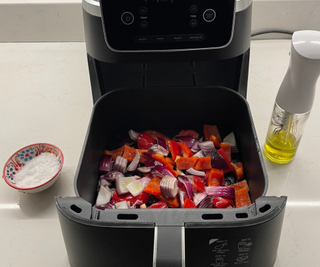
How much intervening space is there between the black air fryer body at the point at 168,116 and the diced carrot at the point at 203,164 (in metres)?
0.07

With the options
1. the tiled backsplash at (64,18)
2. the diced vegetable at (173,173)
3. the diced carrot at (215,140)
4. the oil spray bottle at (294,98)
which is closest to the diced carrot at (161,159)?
the diced vegetable at (173,173)

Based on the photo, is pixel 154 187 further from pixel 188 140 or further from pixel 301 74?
pixel 301 74

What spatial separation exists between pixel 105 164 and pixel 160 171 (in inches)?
4.6

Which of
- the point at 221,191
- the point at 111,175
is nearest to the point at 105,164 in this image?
the point at 111,175

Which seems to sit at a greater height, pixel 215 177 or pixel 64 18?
pixel 64 18

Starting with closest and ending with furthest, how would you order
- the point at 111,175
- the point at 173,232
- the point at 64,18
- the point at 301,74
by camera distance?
the point at 173,232 → the point at 301,74 → the point at 111,175 → the point at 64,18

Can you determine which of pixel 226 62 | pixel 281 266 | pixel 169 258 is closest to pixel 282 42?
pixel 226 62

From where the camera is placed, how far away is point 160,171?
0.63 metres

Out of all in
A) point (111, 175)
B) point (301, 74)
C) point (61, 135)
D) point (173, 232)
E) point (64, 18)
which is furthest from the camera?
point (64, 18)

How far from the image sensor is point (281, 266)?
0.54 m

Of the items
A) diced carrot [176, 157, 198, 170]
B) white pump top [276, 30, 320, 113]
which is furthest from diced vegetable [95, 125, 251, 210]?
white pump top [276, 30, 320, 113]

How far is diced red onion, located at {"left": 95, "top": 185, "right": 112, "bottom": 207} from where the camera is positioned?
23.9 inches

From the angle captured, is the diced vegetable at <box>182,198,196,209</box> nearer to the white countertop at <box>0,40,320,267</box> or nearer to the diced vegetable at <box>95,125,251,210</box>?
the diced vegetable at <box>95,125,251,210</box>

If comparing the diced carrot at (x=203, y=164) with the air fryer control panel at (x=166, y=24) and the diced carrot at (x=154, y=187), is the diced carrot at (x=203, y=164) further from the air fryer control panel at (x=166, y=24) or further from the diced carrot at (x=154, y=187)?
A: the air fryer control panel at (x=166, y=24)
